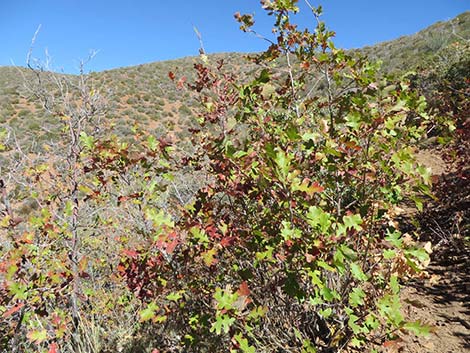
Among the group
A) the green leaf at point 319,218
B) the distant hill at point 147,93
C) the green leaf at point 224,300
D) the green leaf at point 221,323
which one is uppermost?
the distant hill at point 147,93

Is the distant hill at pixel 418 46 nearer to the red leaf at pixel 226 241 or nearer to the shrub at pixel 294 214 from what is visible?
the shrub at pixel 294 214

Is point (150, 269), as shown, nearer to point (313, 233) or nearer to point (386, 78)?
point (313, 233)

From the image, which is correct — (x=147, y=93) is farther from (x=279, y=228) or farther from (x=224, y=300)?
(x=224, y=300)

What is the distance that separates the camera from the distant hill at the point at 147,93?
1884 centimetres

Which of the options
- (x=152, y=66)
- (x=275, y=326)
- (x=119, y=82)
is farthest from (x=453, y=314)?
(x=152, y=66)

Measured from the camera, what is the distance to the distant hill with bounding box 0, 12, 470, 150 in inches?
742

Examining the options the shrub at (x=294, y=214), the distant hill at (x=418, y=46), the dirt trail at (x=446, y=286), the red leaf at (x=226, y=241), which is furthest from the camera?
the distant hill at (x=418, y=46)

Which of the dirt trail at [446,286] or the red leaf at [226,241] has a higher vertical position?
the red leaf at [226,241]

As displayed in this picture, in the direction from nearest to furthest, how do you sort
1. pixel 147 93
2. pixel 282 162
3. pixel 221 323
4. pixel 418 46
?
pixel 282 162, pixel 221 323, pixel 418 46, pixel 147 93

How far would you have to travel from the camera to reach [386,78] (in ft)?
6.32

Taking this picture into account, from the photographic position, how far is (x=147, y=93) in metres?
27.1

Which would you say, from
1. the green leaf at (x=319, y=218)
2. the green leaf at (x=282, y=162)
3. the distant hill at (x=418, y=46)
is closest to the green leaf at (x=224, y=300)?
the green leaf at (x=319, y=218)

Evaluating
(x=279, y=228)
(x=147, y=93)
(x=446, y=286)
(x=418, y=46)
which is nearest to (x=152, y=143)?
(x=279, y=228)

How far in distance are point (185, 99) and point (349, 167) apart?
25412 millimetres
